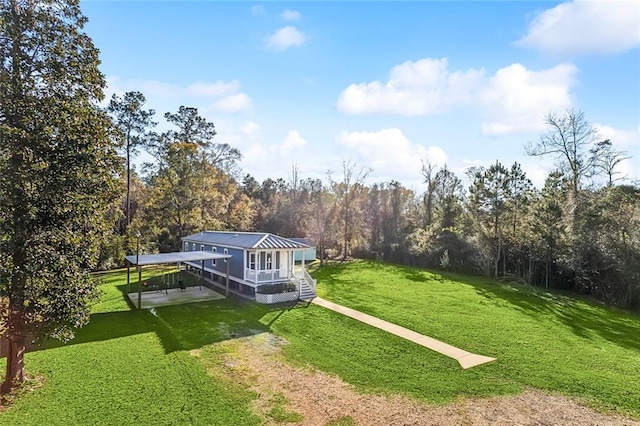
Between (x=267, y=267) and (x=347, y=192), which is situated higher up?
(x=347, y=192)

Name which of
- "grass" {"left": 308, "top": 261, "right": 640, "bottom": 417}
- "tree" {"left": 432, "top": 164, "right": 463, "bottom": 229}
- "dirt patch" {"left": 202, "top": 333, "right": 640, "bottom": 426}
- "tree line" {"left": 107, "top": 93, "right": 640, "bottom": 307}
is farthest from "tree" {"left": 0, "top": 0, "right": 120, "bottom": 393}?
"tree" {"left": 432, "top": 164, "right": 463, "bottom": 229}

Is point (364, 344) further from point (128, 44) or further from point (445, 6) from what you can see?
point (128, 44)

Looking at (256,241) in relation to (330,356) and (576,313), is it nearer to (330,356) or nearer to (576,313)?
(330,356)

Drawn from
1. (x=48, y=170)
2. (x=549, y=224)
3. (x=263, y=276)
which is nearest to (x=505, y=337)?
(x=263, y=276)

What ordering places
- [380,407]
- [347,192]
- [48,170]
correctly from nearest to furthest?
[48,170]
[380,407]
[347,192]

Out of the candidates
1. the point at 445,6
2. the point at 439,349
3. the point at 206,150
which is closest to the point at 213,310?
the point at 439,349

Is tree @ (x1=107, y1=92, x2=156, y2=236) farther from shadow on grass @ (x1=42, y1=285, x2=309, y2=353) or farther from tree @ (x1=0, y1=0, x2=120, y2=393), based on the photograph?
tree @ (x1=0, y1=0, x2=120, y2=393)

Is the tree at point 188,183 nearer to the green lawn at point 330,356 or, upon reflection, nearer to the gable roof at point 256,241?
the gable roof at point 256,241
